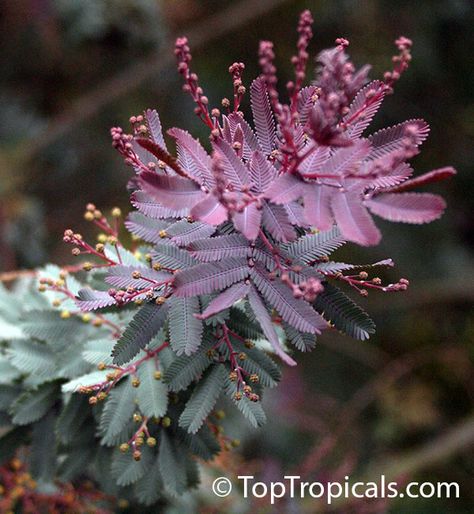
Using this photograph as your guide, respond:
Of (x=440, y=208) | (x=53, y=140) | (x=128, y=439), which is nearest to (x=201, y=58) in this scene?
(x=53, y=140)

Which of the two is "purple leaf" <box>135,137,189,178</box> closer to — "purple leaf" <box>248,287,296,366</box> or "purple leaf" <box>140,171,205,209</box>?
"purple leaf" <box>140,171,205,209</box>

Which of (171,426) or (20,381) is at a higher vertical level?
A: (20,381)

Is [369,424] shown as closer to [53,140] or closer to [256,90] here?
[53,140]

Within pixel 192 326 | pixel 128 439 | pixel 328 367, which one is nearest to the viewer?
pixel 192 326

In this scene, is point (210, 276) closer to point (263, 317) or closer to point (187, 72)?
point (263, 317)

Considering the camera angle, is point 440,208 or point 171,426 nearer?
point 440,208

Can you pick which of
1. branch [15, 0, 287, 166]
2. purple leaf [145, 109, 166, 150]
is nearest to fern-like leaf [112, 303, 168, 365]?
purple leaf [145, 109, 166, 150]

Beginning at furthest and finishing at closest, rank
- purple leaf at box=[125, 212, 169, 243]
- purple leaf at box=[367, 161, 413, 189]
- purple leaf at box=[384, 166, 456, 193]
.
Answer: purple leaf at box=[125, 212, 169, 243] < purple leaf at box=[367, 161, 413, 189] < purple leaf at box=[384, 166, 456, 193]
